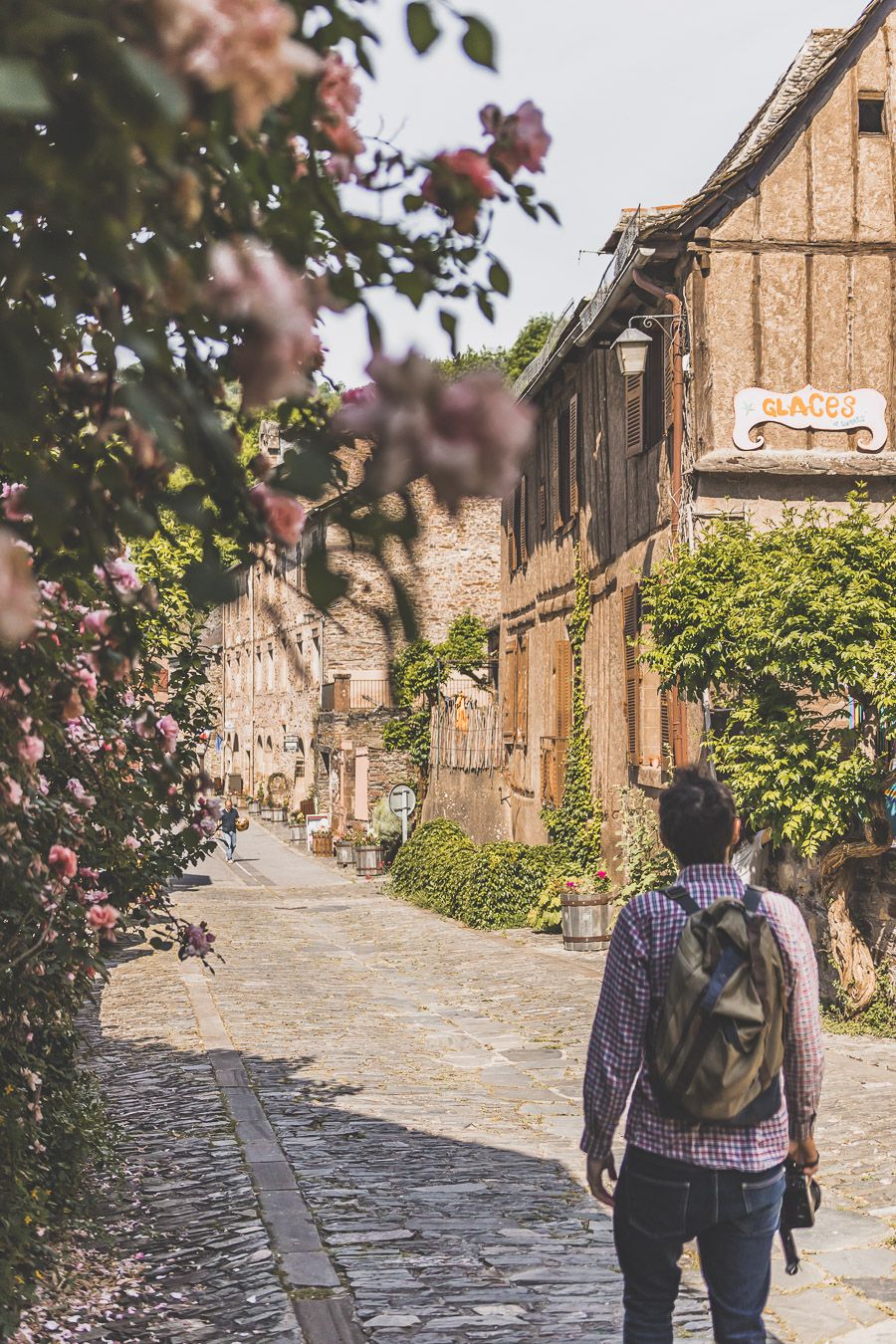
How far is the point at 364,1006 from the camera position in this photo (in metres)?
13.0

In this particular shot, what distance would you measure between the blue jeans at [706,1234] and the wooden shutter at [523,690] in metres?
19.5

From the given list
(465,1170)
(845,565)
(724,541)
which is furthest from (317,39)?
(724,541)

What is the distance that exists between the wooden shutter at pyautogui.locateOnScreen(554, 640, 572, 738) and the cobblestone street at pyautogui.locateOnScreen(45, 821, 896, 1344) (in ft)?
17.4

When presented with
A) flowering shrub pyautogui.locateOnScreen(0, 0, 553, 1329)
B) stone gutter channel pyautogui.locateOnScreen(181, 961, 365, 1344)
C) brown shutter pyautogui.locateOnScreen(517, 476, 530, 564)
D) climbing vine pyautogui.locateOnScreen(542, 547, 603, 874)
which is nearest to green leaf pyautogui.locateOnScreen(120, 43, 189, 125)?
flowering shrub pyautogui.locateOnScreen(0, 0, 553, 1329)

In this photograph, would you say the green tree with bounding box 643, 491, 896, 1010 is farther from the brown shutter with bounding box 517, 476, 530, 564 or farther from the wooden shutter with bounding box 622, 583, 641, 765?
the brown shutter with bounding box 517, 476, 530, 564

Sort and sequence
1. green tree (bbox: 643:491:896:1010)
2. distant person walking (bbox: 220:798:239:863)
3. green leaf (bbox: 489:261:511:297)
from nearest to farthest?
green leaf (bbox: 489:261:511:297) < green tree (bbox: 643:491:896:1010) < distant person walking (bbox: 220:798:239:863)

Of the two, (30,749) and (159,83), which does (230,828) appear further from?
(159,83)

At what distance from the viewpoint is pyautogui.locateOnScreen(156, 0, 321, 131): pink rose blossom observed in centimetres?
157

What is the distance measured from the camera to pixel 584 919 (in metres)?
16.2

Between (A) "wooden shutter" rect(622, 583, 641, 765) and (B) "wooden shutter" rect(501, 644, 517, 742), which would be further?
(B) "wooden shutter" rect(501, 644, 517, 742)

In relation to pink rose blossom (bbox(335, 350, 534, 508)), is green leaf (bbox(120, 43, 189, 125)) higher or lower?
higher

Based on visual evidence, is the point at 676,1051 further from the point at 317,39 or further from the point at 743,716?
the point at 743,716

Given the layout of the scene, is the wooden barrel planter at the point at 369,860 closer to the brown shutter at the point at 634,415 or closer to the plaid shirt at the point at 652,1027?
the brown shutter at the point at 634,415

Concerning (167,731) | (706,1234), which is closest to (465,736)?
(167,731)
